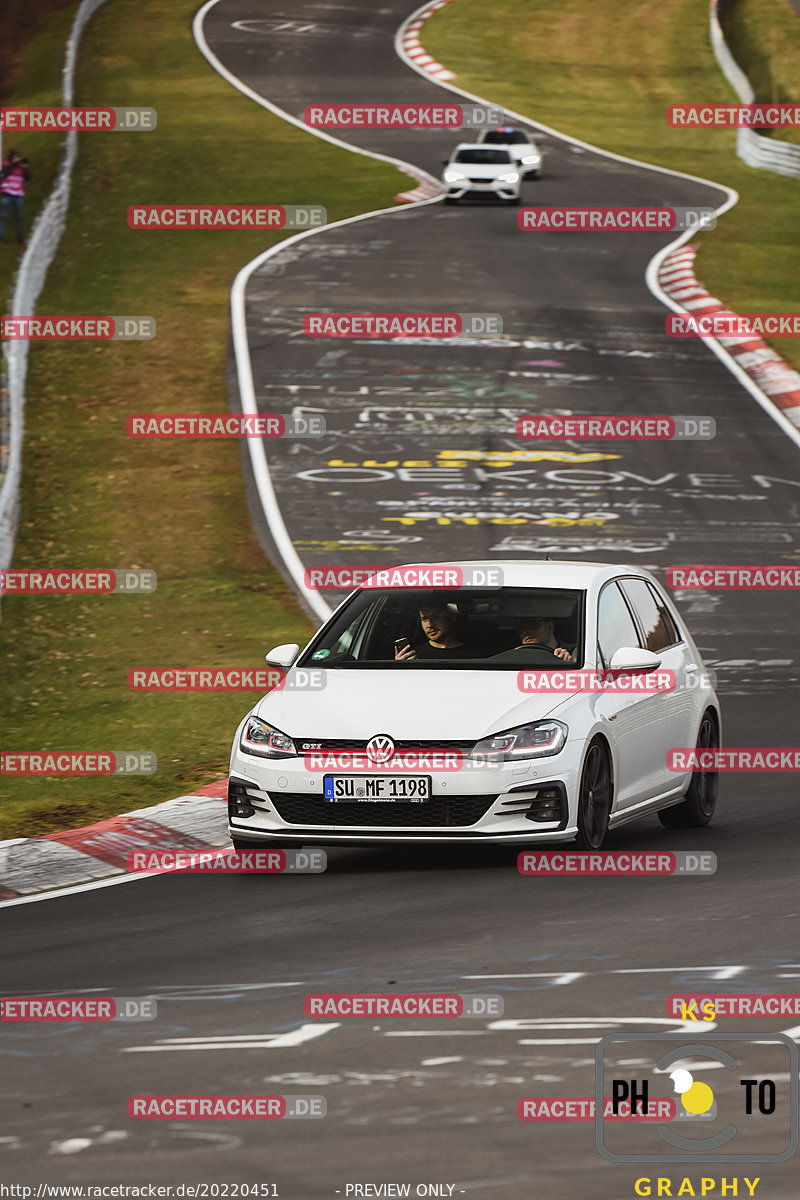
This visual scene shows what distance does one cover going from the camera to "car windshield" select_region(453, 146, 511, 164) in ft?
138

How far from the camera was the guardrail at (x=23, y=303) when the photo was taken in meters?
21.5

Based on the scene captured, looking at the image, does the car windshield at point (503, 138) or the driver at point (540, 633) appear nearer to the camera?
the driver at point (540, 633)

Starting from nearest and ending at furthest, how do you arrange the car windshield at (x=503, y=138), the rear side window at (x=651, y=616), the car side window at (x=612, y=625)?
the car side window at (x=612, y=625)
the rear side window at (x=651, y=616)
the car windshield at (x=503, y=138)

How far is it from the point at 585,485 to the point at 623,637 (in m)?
12.7

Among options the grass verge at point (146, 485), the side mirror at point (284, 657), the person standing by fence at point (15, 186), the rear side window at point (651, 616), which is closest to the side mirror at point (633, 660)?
the rear side window at point (651, 616)

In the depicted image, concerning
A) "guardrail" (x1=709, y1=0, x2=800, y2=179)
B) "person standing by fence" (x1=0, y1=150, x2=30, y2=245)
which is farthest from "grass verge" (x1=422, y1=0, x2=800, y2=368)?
"person standing by fence" (x1=0, y1=150, x2=30, y2=245)

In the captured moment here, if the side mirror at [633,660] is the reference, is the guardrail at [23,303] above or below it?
below

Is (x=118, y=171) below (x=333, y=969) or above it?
below

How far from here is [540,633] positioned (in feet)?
37.2

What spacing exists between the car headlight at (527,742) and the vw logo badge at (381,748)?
41 centimetres

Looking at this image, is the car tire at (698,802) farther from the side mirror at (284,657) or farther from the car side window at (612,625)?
the side mirror at (284,657)

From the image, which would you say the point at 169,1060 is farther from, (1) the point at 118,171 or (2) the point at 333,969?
(1) the point at 118,171

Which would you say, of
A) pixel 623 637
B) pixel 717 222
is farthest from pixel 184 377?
pixel 623 637

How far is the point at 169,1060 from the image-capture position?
6934mm
